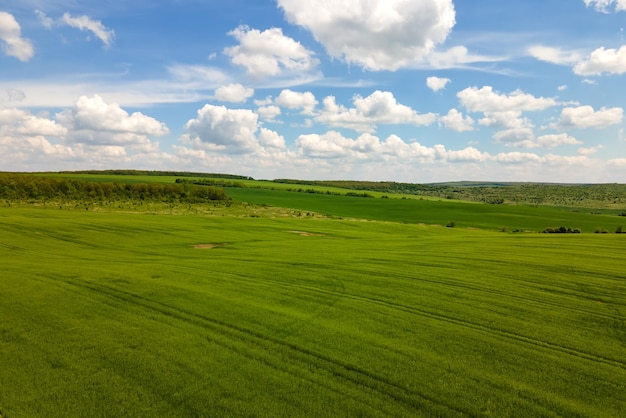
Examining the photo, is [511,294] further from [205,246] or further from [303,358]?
[205,246]

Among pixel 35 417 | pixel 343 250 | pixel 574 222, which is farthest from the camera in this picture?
pixel 574 222

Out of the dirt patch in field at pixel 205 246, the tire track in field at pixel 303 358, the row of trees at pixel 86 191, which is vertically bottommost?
the dirt patch in field at pixel 205 246

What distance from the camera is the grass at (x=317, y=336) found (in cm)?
981

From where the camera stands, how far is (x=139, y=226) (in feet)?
153

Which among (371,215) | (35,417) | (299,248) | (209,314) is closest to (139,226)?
(299,248)

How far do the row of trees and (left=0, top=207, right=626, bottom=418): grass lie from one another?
7448 centimetres

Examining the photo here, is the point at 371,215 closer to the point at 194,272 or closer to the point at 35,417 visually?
the point at 194,272

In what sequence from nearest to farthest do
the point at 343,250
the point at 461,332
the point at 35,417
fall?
the point at 35,417
the point at 461,332
the point at 343,250

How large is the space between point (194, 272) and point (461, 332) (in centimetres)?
1599

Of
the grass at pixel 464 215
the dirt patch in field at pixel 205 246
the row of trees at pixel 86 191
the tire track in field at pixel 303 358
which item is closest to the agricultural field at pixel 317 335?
the tire track in field at pixel 303 358

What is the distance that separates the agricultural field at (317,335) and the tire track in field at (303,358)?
2.2 inches

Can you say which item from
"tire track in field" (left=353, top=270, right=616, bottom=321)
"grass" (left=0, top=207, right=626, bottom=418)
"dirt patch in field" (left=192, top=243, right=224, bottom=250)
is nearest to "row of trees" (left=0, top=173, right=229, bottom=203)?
"dirt patch in field" (left=192, top=243, right=224, bottom=250)

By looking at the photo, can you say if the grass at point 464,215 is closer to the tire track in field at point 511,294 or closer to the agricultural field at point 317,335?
the agricultural field at point 317,335

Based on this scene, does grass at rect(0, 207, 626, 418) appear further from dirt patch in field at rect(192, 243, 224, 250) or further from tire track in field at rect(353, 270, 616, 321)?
dirt patch in field at rect(192, 243, 224, 250)
